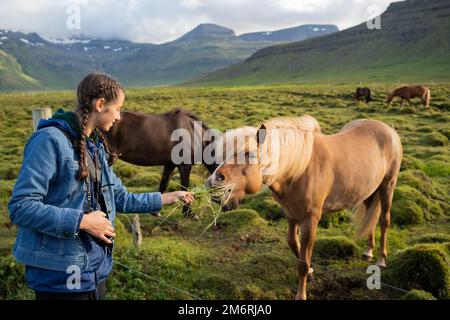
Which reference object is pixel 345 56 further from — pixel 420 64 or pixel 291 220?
pixel 291 220

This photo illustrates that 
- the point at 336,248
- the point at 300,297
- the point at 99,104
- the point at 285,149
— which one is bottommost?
the point at 300,297

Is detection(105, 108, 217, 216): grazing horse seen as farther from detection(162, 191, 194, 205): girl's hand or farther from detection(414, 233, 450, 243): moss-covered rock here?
detection(162, 191, 194, 205): girl's hand

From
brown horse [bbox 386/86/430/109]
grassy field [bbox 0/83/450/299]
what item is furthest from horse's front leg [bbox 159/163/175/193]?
brown horse [bbox 386/86/430/109]

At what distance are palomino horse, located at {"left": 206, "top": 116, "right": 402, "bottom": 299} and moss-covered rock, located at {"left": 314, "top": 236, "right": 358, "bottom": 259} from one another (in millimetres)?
233

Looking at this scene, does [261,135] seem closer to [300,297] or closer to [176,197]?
[176,197]

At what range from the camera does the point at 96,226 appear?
2.26 metres

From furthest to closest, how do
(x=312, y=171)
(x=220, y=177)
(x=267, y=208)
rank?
(x=267, y=208)
(x=312, y=171)
(x=220, y=177)

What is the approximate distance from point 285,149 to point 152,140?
14.9 ft

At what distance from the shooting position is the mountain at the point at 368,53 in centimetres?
10250

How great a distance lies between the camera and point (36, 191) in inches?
81.9

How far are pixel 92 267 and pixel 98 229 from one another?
332 mm

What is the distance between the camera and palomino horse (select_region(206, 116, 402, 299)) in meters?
3.71

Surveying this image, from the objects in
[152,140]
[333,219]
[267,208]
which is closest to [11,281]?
[152,140]
